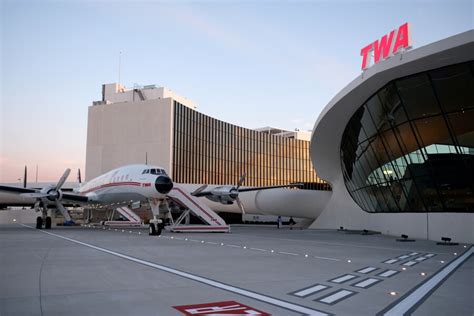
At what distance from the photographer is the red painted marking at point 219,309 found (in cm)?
632

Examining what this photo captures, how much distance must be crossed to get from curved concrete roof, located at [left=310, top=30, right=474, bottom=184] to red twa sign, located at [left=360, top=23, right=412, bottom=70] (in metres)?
0.95

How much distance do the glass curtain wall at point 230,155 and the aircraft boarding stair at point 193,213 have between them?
36.9m

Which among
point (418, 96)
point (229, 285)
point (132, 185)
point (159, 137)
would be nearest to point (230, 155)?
point (159, 137)

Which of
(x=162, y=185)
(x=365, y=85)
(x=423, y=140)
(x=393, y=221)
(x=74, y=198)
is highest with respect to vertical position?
(x=365, y=85)

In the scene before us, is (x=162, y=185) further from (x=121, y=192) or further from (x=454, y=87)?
(x=454, y=87)

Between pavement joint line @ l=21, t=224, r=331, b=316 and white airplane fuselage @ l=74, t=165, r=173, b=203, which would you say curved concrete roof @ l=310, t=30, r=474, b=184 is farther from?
pavement joint line @ l=21, t=224, r=331, b=316

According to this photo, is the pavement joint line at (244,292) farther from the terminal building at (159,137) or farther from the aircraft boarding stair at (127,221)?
the terminal building at (159,137)

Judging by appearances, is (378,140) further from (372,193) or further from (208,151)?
(208,151)

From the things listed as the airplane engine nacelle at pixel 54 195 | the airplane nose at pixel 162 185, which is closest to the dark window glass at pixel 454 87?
the airplane nose at pixel 162 185

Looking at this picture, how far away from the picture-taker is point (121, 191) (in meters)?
30.0

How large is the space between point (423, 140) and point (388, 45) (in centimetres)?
614

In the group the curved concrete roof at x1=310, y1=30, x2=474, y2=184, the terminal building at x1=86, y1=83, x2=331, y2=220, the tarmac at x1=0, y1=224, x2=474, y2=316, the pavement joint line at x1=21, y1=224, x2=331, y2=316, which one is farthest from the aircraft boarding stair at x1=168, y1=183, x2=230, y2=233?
the terminal building at x1=86, y1=83, x2=331, y2=220

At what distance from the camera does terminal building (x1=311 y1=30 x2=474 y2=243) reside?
2327 centimetres

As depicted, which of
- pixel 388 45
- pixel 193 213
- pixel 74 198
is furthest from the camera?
pixel 74 198
